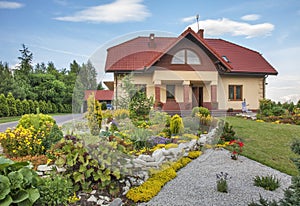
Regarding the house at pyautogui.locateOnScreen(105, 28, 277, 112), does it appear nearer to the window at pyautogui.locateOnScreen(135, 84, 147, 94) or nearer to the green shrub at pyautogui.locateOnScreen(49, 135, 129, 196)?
the window at pyautogui.locateOnScreen(135, 84, 147, 94)

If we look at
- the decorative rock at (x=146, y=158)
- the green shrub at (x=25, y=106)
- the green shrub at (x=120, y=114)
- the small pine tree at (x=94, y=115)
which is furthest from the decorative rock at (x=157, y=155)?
the green shrub at (x=25, y=106)

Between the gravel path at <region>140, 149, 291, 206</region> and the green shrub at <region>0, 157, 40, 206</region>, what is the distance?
149 cm

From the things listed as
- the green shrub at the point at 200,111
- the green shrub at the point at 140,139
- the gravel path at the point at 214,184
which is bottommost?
the gravel path at the point at 214,184

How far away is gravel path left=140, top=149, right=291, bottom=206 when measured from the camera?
3250 mm

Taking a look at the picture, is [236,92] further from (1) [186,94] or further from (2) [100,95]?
(2) [100,95]

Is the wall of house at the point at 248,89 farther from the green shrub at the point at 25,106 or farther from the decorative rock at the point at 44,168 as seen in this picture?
the green shrub at the point at 25,106

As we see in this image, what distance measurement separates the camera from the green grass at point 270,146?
4672mm

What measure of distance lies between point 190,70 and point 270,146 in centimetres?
536

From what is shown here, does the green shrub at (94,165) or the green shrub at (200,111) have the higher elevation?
the green shrub at (200,111)

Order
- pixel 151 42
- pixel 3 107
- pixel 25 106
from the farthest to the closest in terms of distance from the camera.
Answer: pixel 25 106
pixel 3 107
pixel 151 42

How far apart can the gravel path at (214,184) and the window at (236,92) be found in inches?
402

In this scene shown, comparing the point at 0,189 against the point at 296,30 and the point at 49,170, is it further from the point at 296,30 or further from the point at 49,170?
the point at 296,30

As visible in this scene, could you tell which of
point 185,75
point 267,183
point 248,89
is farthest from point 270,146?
point 248,89

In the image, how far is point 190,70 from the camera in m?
10.4
